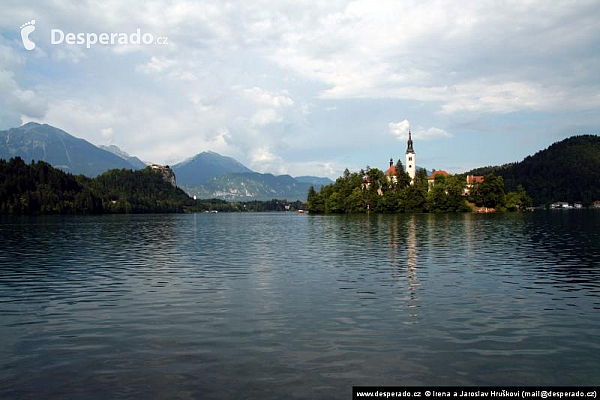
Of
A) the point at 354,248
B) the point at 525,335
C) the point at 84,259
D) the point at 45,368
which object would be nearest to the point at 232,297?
the point at 45,368

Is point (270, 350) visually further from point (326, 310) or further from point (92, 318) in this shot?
point (92, 318)

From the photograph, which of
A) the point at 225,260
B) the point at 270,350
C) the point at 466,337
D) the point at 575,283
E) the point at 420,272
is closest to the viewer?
the point at 270,350

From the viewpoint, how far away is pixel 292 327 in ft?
74.5

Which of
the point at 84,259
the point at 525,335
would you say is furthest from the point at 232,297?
the point at 84,259

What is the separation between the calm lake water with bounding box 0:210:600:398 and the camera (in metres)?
16.0

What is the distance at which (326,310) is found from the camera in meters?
26.2

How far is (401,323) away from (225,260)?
3010 cm

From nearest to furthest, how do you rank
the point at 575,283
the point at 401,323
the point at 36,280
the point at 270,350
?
the point at 270,350, the point at 401,323, the point at 575,283, the point at 36,280

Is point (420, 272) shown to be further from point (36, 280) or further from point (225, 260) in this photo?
point (36, 280)

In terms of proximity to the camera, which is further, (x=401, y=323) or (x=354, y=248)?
(x=354, y=248)

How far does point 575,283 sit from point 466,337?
17786 millimetres

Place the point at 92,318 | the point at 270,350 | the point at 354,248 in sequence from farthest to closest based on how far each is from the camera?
the point at 354,248, the point at 92,318, the point at 270,350

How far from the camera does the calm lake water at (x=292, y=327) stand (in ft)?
52.6

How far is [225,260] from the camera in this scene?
50438 mm
